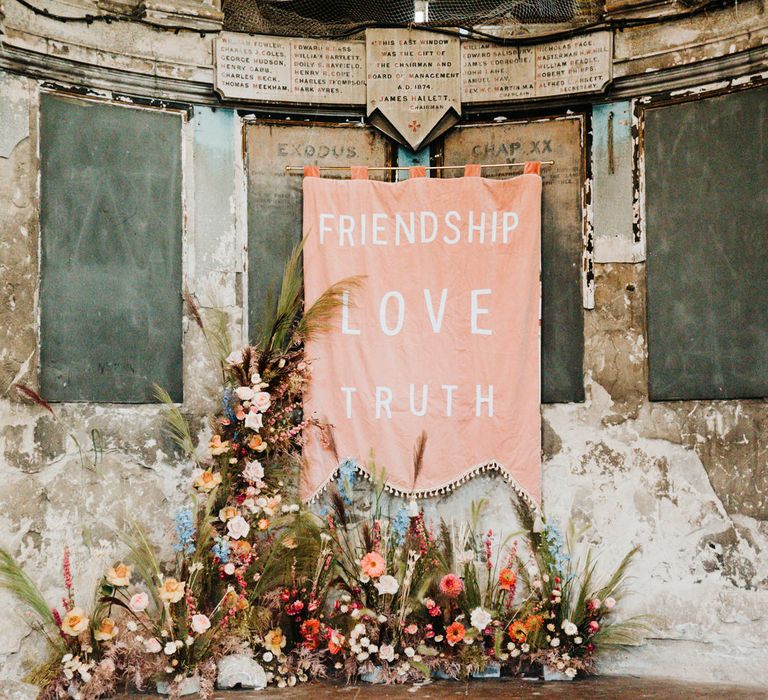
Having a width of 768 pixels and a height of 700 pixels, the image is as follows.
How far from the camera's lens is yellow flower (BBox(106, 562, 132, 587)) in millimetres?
4684

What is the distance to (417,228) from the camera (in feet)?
18.4

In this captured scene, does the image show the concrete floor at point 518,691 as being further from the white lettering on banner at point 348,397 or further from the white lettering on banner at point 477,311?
the white lettering on banner at point 477,311

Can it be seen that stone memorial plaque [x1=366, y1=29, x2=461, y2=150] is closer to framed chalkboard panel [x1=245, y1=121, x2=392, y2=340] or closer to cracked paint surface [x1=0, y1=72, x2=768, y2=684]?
framed chalkboard panel [x1=245, y1=121, x2=392, y2=340]

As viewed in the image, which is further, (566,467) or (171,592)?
(566,467)

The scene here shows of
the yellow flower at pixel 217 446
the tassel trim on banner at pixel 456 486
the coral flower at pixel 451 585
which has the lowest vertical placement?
the coral flower at pixel 451 585

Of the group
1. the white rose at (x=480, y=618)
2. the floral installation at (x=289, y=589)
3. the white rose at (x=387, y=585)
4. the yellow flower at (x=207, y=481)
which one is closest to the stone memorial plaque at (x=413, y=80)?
the floral installation at (x=289, y=589)

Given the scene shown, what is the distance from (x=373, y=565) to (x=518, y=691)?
87 cm

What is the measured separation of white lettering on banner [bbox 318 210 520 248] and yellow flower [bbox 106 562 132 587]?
200 centimetres

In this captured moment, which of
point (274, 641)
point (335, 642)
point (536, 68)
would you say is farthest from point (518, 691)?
point (536, 68)

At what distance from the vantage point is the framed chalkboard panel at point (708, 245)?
5160 millimetres

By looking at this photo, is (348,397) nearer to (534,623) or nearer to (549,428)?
(549,428)

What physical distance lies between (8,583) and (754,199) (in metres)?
4.05

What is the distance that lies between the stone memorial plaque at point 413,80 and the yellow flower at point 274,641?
267cm

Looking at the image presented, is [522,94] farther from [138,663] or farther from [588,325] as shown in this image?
[138,663]
